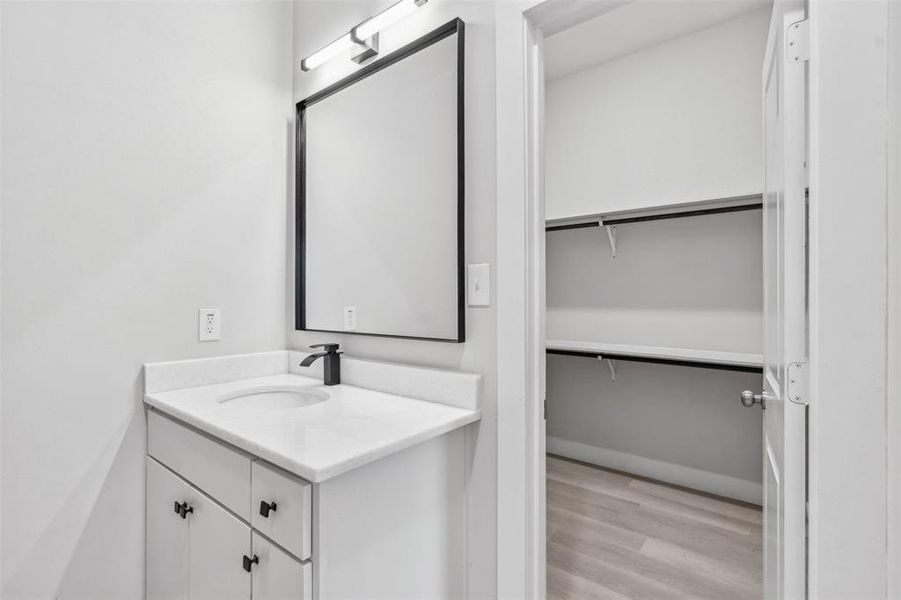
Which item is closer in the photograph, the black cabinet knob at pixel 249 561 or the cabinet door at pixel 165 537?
the black cabinet knob at pixel 249 561

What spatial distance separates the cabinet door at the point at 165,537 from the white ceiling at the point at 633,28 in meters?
2.36

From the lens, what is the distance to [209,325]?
60.4 inches

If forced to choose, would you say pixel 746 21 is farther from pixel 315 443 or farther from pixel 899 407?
pixel 315 443

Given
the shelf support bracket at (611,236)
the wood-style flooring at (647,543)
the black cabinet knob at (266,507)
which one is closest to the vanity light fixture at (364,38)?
the black cabinet knob at (266,507)

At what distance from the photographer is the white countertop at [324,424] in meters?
0.85

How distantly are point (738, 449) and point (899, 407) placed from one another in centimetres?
195

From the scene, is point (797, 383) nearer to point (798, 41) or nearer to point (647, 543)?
point (798, 41)

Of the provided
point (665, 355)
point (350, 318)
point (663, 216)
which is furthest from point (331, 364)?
point (663, 216)

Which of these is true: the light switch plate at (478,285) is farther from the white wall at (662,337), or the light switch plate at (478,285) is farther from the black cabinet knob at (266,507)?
the white wall at (662,337)

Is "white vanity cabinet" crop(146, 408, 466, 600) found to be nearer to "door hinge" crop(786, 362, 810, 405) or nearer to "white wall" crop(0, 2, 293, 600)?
"white wall" crop(0, 2, 293, 600)

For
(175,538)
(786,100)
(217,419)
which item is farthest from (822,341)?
(175,538)

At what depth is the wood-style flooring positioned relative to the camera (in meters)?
1.62

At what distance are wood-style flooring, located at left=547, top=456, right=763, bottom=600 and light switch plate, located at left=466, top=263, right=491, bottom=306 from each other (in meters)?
1.20

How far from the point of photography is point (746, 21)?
2213 mm
